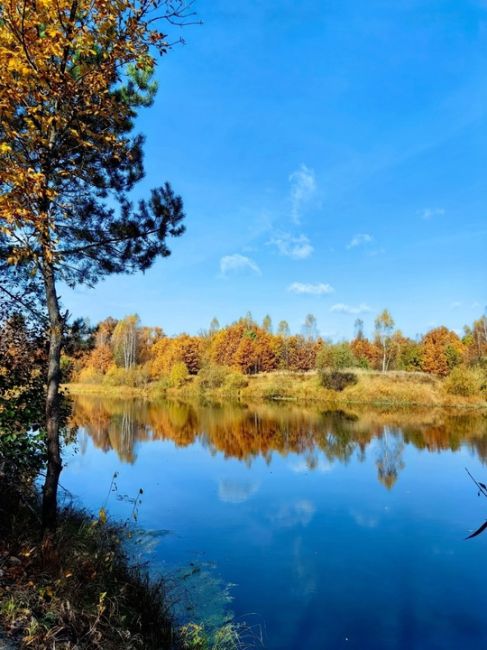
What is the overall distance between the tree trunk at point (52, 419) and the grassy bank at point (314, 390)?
39258 millimetres

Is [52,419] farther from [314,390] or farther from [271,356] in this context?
[271,356]

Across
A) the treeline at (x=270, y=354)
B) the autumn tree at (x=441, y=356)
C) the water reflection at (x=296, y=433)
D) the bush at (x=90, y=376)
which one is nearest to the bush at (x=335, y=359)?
the treeline at (x=270, y=354)

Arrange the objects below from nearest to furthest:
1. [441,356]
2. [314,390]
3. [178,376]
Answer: [314,390] < [441,356] < [178,376]

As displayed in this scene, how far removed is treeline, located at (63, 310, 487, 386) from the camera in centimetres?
5700

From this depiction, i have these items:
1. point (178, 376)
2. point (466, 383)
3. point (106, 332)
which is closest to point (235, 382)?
point (178, 376)

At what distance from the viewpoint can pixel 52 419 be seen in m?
5.48

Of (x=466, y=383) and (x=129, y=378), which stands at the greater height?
(x=129, y=378)

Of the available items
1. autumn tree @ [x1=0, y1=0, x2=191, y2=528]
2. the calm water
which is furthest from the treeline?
autumn tree @ [x1=0, y1=0, x2=191, y2=528]

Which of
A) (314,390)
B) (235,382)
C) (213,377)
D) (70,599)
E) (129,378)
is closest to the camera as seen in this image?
(70,599)

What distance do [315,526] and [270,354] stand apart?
58.0 metres

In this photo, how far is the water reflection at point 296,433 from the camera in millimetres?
19181

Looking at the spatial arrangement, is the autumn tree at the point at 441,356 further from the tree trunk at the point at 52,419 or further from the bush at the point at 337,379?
the tree trunk at the point at 52,419

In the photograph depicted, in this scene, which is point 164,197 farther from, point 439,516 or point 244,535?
point 439,516

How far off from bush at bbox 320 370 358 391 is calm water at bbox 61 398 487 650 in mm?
23813
